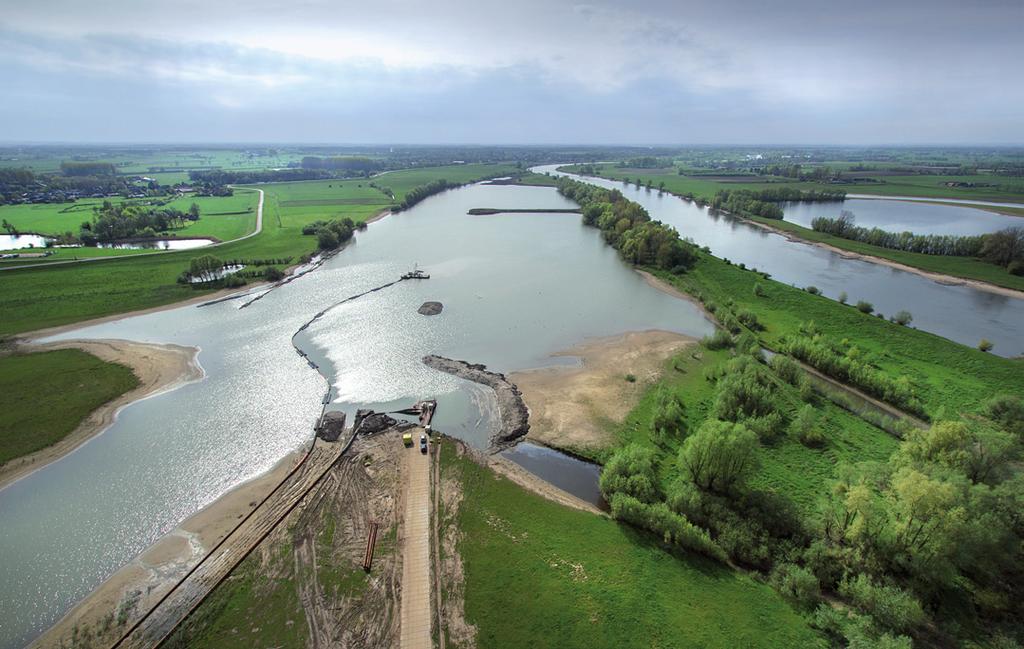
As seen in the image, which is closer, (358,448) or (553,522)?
(553,522)

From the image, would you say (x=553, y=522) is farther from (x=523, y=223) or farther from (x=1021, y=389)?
(x=523, y=223)

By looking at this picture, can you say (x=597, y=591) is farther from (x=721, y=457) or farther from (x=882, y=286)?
(x=882, y=286)

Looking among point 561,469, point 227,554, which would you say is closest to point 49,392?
point 227,554

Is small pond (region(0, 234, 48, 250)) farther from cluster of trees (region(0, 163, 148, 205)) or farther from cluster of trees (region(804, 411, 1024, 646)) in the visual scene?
cluster of trees (region(804, 411, 1024, 646))

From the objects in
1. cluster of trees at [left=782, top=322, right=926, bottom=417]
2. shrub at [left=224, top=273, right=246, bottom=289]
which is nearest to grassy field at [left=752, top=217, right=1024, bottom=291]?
cluster of trees at [left=782, top=322, right=926, bottom=417]

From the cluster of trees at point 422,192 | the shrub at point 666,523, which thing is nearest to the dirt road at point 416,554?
the shrub at point 666,523

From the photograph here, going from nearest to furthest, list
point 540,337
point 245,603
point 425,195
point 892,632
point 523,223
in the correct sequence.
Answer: point 892,632 → point 245,603 → point 540,337 → point 523,223 → point 425,195

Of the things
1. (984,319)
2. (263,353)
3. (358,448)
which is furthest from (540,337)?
(984,319)

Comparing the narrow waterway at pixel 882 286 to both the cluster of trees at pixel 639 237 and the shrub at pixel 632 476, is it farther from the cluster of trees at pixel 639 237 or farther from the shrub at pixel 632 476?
the shrub at pixel 632 476
